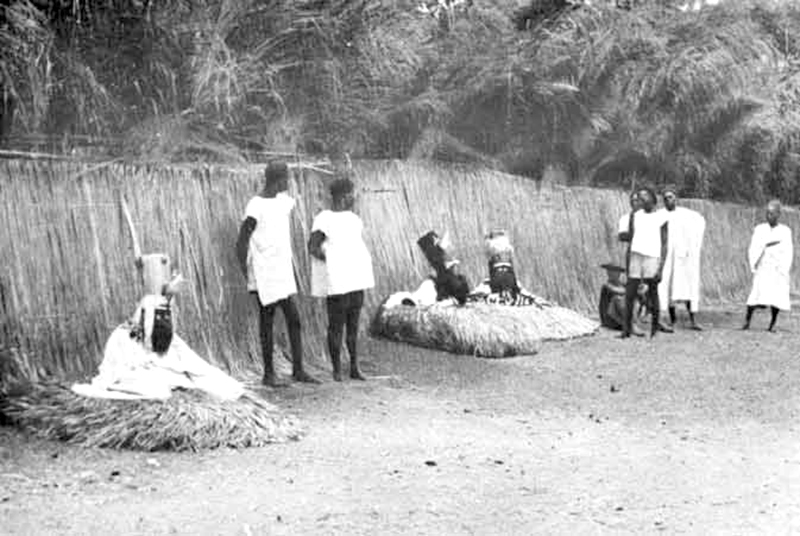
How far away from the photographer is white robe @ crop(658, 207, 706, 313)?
14.3 metres

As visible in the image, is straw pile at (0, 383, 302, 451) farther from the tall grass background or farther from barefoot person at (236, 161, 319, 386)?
barefoot person at (236, 161, 319, 386)

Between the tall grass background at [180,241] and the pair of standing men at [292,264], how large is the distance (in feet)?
1.49

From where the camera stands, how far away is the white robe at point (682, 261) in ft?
47.1

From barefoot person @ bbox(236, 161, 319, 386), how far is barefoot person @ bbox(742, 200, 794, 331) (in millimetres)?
7164

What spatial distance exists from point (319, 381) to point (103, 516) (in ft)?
13.3

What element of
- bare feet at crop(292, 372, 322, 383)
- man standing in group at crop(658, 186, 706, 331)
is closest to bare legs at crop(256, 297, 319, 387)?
bare feet at crop(292, 372, 322, 383)

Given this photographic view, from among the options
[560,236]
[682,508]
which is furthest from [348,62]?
[682,508]

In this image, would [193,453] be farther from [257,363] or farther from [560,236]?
[560,236]

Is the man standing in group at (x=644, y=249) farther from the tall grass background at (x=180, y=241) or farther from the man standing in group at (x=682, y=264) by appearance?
the tall grass background at (x=180, y=241)

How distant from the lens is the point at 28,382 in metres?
7.66

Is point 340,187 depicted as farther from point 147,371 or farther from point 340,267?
point 147,371

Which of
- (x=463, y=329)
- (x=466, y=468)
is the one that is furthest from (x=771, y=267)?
(x=466, y=468)

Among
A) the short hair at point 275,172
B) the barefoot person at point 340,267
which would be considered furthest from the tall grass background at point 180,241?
the short hair at point 275,172

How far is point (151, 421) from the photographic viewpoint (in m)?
6.86
